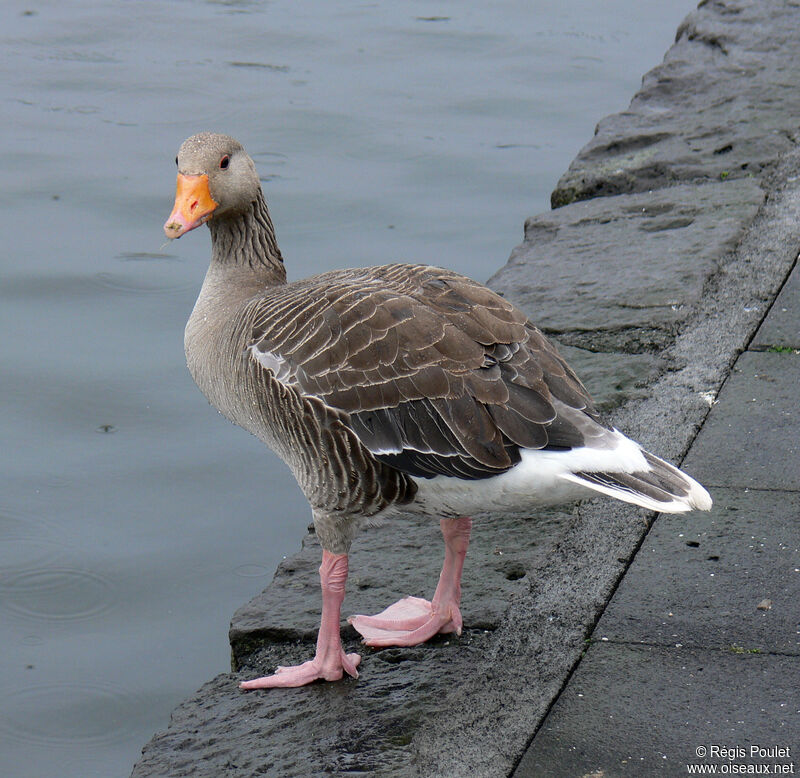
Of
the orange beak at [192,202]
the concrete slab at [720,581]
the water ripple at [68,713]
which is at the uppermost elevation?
the orange beak at [192,202]

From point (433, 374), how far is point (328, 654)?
0.92m

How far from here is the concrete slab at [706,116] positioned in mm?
6523

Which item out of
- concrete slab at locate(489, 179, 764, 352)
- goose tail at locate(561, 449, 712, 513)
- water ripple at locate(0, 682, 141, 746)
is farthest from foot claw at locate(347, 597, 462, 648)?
concrete slab at locate(489, 179, 764, 352)

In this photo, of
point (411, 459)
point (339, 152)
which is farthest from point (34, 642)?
point (339, 152)

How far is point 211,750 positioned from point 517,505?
3.70ft

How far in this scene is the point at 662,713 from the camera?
123 inches

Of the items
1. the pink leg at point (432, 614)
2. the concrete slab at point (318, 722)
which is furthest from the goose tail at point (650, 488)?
the concrete slab at point (318, 722)

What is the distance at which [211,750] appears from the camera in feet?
10.9

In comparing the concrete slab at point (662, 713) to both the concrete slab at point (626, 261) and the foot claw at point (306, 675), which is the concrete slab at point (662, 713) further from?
the concrete slab at point (626, 261)

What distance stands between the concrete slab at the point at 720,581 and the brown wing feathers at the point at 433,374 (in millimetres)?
578

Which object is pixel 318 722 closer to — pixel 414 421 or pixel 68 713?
pixel 414 421

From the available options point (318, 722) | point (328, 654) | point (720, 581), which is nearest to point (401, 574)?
point (328, 654)

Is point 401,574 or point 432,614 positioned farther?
point 401,574

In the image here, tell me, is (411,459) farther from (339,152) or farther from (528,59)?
(528,59)
